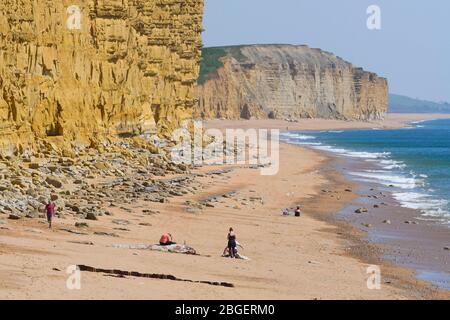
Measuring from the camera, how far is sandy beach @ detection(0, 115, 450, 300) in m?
14.4

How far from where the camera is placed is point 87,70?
1463 inches

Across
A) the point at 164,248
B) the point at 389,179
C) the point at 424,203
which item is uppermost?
the point at 164,248

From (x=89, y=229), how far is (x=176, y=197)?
35.5ft

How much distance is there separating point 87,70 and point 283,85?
13031 cm

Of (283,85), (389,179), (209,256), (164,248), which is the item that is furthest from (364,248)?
(283,85)

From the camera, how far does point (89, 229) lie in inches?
848

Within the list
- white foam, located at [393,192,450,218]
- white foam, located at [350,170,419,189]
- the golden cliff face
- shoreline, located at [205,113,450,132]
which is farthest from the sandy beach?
shoreline, located at [205,113,450,132]

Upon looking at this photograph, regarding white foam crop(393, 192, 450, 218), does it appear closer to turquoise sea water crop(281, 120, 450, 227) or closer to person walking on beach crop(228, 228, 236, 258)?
turquoise sea water crop(281, 120, 450, 227)

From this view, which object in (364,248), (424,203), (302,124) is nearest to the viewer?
(364,248)

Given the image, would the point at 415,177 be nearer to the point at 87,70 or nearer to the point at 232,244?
the point at 87,70

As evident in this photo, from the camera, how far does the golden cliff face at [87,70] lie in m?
29.8
